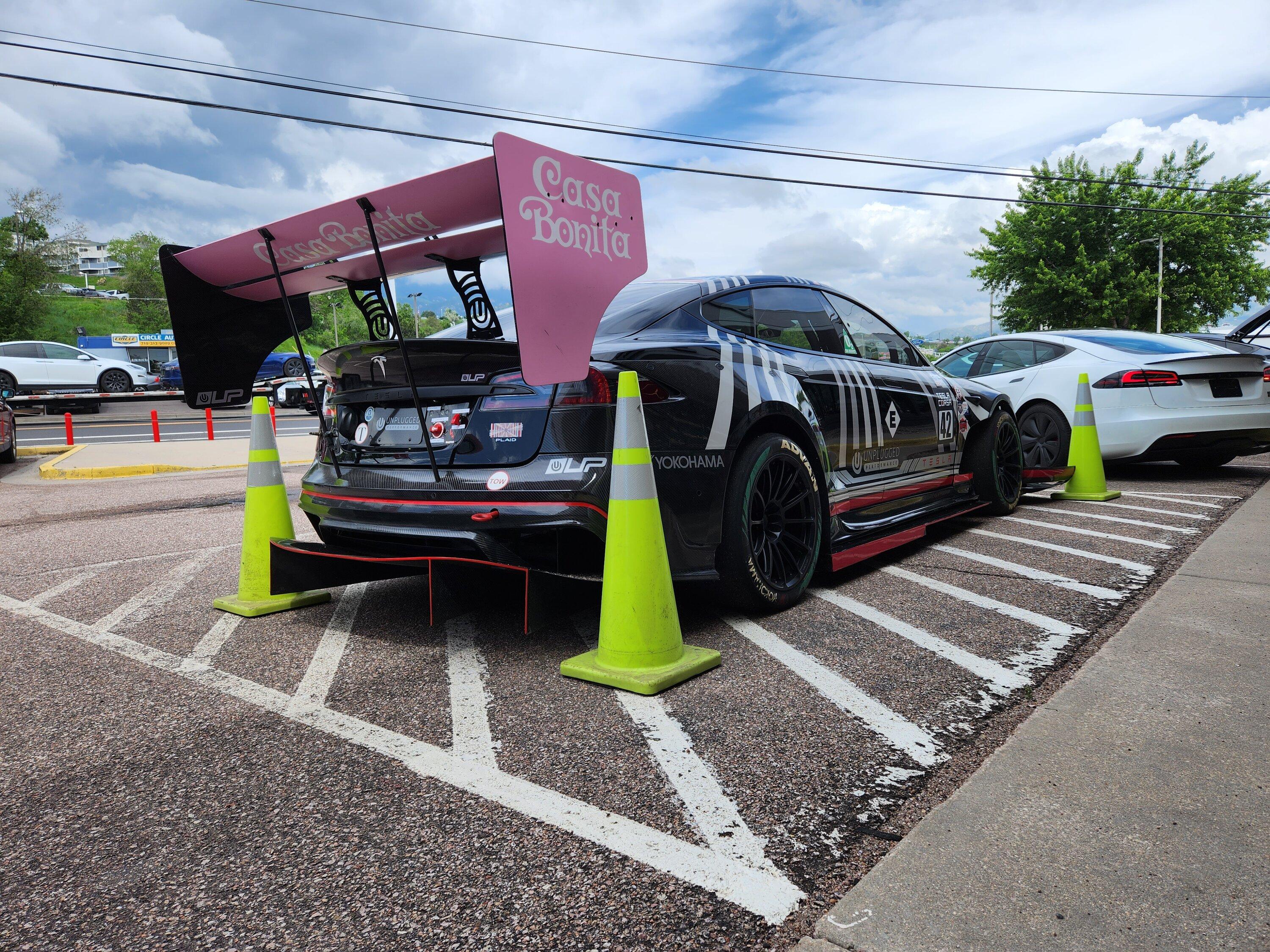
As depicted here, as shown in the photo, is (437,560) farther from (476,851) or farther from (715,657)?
(476,851)

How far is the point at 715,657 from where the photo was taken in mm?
2910

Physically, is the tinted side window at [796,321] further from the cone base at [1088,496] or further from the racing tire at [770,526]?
the cone base at [1088,496]

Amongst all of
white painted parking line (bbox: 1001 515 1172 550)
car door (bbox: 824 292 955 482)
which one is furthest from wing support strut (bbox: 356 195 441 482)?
white painted parking line (bbox: 1001 515 1172 550)

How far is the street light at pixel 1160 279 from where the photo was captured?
33344 millimetres

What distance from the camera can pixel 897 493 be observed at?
15.0ft

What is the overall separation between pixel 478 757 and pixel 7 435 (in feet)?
40.5

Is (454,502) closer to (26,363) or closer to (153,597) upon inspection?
(153,597)

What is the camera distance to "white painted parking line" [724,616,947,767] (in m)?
2.26

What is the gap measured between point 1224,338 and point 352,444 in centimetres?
880

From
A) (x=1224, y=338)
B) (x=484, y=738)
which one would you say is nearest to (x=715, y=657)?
(x=484, y=738)

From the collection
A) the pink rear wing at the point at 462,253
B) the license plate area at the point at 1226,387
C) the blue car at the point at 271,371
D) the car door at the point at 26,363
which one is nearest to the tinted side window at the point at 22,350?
the car door at the point at 26,363

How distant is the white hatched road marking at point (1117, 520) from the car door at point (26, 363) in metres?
24.6

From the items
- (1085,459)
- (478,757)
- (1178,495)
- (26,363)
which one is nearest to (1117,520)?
(1085,459)

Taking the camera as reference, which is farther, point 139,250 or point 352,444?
point 139,250
